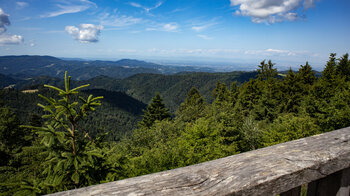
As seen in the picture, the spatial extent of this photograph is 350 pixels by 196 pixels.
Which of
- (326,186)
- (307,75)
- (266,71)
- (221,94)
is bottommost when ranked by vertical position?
(221,94)

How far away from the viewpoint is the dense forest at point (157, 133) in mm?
3754

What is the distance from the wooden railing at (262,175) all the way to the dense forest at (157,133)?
7.21 feet

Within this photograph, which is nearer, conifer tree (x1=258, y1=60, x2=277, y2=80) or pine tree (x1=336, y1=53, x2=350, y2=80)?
pine tree (x1=336, y1=53, x2=350, y2=80)

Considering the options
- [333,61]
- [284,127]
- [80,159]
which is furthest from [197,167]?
[333,61]

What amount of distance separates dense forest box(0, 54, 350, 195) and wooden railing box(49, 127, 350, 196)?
2.20 m

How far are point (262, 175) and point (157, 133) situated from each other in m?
24.2

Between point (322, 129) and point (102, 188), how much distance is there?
2460 centimetres

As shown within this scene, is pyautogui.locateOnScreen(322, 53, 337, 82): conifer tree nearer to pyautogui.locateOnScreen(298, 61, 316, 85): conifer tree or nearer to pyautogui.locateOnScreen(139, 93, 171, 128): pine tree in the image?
pyautogui.locateOnScreen(298, 61, 316, 85): conifer tree

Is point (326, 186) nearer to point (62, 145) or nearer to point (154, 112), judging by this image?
point (62, 145)

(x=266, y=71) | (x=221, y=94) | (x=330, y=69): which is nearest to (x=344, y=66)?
(x=330, y=69)

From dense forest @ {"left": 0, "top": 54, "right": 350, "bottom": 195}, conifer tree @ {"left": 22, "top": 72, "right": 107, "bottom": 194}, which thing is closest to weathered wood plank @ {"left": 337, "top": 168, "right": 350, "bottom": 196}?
dense forest @ {"left": 0, "top": 54, "right": 350, "bottom": 195}

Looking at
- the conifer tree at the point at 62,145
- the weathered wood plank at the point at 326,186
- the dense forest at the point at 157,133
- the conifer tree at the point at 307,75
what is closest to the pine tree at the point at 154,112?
the dense forest at the point at 157,133

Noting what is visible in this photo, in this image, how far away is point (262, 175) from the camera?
114cm

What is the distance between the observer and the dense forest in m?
3.75
